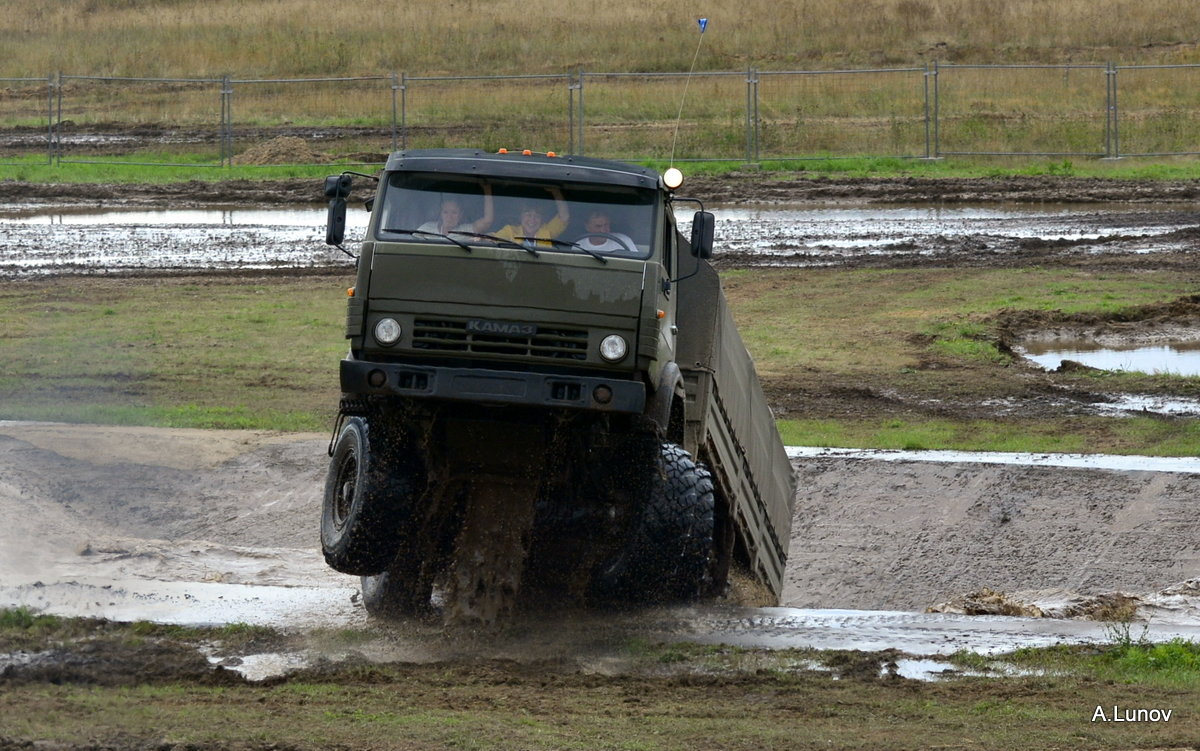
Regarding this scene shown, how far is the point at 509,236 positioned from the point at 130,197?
24387 mm

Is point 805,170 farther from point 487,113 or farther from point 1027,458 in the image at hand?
point 1027,458

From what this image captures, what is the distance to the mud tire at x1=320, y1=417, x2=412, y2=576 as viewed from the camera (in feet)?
31.1

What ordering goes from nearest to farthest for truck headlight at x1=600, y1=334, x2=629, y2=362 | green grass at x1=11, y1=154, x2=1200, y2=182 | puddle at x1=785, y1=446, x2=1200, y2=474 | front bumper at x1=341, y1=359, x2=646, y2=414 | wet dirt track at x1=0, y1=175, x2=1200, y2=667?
front bumper at x1=341, y1=359, x2=646, y2=414, truck headlight at x1=600, y1=334, x2=629, y2=362, wet dirt track at x1=0, y1=175, x2=1200, y2=667, puddle at x1=785, y1=446, x2=1200, y2=474, green grass at x1=11, y1=154, x2=1200, y2=182

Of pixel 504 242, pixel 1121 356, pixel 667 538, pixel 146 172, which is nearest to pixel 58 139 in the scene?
pixel 146 172

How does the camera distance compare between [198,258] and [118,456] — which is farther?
[198,258]

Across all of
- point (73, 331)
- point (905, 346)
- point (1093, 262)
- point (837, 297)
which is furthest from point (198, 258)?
point (1093, 262)

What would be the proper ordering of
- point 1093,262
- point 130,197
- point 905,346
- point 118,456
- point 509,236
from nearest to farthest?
point 509,236 < point 118,456 < point 905,346 < point 1093,262 < point 130,197

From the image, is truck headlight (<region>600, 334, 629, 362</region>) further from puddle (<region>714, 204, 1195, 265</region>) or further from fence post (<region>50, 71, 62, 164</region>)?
fence post (<region>50, 71, 62, 164</region>)

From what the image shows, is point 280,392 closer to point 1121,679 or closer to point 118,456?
point 118,456

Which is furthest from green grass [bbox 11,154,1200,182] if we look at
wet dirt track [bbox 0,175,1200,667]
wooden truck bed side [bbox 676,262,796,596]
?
wooden truck bed side [bbox 676,262,796,596]

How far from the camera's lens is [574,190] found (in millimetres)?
9664

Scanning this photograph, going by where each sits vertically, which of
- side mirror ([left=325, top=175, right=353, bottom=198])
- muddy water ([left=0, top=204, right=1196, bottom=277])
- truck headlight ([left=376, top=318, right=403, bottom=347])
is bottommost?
muddy water ([left=0, top=204, right=1196, bottom=277])

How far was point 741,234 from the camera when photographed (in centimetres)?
2712

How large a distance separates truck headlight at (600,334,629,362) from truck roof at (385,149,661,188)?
115cm
